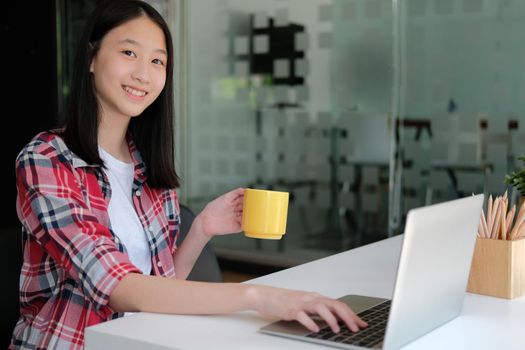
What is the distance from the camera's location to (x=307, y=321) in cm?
99

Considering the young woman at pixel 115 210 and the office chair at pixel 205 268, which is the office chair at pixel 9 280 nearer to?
the young woman at pixel 115 210

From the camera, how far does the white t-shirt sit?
5.05ft

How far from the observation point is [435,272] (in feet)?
3.22

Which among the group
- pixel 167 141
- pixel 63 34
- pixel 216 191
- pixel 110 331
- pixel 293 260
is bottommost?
pixel 293 260

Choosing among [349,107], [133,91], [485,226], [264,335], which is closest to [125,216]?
[133,91]

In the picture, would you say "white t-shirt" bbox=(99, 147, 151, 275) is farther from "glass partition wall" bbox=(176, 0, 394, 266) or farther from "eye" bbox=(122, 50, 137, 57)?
"glass partition wall" bbox=(176, 0, 394, 266)

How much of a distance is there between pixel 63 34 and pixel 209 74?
4.41ft

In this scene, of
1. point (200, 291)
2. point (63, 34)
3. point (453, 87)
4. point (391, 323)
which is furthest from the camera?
point (63, 34)

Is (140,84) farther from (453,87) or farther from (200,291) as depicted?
(453,87)

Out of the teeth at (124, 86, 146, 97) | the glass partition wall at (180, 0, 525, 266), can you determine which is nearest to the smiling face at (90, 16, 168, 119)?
the teeth at (124, 86, 146, 97)

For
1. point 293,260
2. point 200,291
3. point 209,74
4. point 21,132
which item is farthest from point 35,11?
point 200,291

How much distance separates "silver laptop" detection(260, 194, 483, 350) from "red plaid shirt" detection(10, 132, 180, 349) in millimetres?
370

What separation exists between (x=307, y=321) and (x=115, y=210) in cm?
69

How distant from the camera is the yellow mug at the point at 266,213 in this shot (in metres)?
1.27
